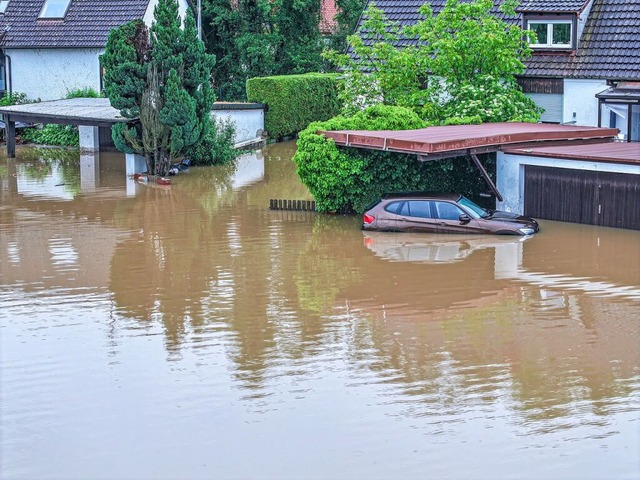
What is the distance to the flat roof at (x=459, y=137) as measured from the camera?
1088 inches

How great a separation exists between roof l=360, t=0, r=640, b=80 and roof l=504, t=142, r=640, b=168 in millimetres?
4900

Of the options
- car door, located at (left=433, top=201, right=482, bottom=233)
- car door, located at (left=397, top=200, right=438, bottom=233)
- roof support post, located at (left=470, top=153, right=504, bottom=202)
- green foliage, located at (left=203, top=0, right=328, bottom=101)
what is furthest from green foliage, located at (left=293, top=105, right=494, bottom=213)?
green foliage, located at (left=203, top=0, right=328, bottom=101)

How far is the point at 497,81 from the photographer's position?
34562 mm

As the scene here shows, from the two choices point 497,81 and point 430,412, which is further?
point 497,81

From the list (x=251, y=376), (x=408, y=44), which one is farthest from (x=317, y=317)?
(x=408, y=44)

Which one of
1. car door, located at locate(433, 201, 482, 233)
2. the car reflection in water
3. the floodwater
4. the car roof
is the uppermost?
the car roof

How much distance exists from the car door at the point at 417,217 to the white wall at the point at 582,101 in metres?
10.1

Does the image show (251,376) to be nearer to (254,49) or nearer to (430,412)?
(430,412)

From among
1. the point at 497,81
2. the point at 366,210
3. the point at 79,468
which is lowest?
the point at 79,468

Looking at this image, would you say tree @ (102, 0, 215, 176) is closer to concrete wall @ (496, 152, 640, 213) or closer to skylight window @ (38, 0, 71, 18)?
concrete wall @ (496, 152, 640, 213)

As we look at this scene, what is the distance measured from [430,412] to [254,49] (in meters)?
39.2

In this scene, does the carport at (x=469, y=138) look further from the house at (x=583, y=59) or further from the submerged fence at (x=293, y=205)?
the house at (x=583, y=59)

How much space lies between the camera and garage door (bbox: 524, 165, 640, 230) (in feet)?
89.8

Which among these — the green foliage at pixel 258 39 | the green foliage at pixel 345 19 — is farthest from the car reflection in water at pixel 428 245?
the green foliage at pixel 345 19
